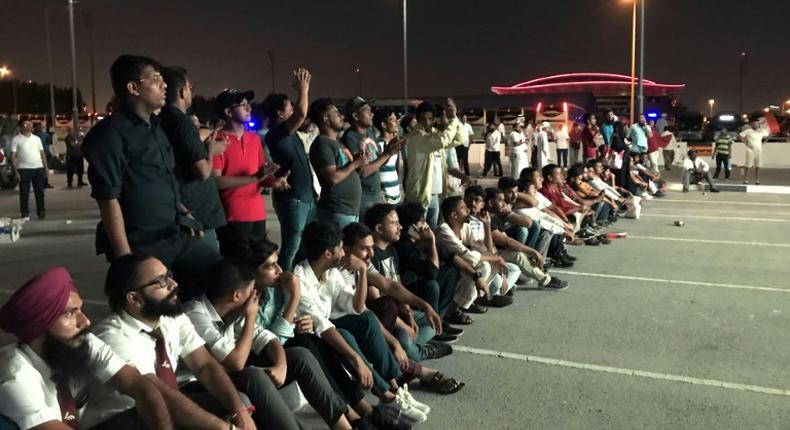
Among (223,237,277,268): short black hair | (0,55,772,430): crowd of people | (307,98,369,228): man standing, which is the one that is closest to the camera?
(0,55,772,430): crowd of people

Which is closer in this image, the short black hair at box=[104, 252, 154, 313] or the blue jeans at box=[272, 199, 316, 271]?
the short black hair at box=[104, 252, 154, 313]

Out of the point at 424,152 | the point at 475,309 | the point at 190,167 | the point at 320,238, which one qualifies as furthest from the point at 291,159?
the point at 424,152

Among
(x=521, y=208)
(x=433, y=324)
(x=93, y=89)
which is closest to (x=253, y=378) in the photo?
(x=433, y=324)

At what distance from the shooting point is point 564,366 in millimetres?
4828

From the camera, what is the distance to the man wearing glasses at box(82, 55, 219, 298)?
3340 mm

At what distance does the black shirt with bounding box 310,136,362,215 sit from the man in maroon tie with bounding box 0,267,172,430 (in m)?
2.97

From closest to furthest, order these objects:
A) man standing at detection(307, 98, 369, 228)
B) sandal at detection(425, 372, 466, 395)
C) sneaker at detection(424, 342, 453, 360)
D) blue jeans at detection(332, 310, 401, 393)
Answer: blue jeans at detection(332, 310, 401, 393), sandal at detection(425, 372, 466, 395), sneaker at detection(424, 342, 453, 360), man standing at detection(307, 98, 369, 228)

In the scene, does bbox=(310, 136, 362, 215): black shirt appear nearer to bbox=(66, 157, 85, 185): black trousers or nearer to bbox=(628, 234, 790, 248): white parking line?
bbox=(628, 234, 790, 248): white parking line

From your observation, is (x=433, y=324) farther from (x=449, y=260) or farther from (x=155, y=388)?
(x=155, y=388)

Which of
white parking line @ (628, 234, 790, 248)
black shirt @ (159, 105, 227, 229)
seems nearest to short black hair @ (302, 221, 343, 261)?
black shirt @ (159, 105, 227, 229)

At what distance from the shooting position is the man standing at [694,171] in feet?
55.8

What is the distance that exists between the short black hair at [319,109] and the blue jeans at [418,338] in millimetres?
1635

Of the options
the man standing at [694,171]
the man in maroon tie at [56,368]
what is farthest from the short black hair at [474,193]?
the man standing at [694,171]

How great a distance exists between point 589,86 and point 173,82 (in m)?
64.5
